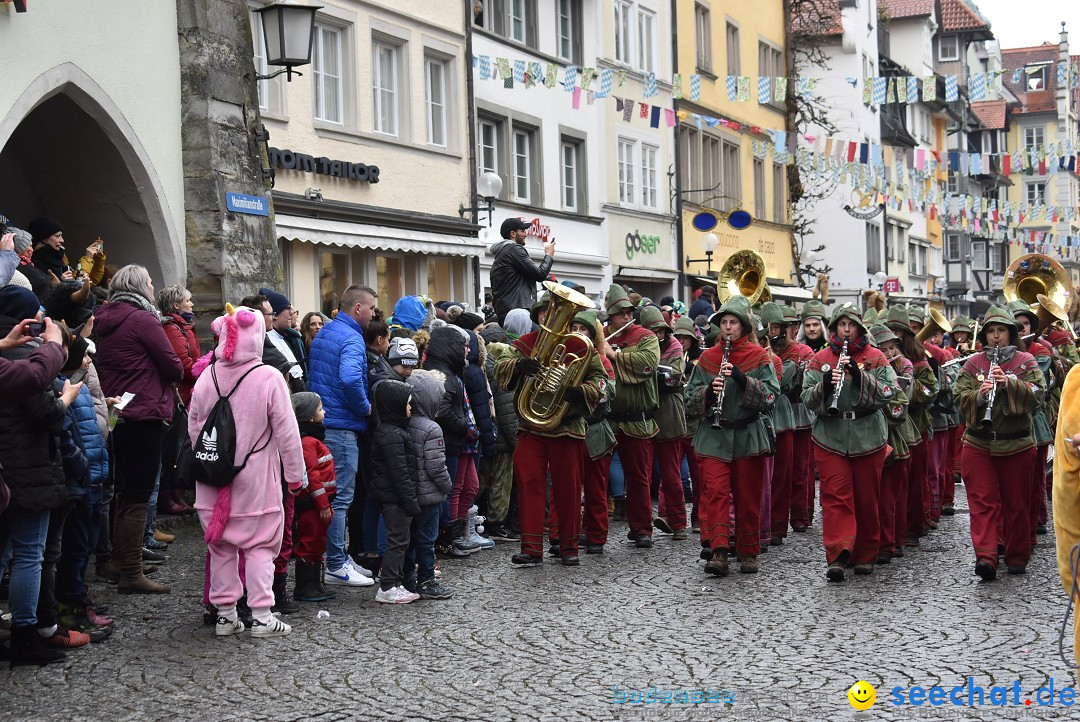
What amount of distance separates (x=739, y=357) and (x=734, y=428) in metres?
0.57

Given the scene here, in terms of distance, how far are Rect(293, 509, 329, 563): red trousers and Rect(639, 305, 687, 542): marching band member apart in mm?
4196

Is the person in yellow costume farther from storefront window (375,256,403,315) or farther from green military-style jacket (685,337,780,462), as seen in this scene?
storefront window (375,256,403,315)

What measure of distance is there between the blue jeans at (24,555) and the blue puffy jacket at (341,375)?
2.85 meters

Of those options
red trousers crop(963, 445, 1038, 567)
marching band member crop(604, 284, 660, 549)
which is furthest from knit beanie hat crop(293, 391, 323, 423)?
red trousers crop(963, 445, 1038, 567)

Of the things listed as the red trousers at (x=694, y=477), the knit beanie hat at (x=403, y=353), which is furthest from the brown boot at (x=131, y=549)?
the red trousers at (x=694, y=477)

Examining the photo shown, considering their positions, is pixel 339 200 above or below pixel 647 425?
above

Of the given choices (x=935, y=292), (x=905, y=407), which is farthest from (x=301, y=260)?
(x=935, y=292)

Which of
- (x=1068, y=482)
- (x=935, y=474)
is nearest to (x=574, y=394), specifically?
(x=935, y=474)

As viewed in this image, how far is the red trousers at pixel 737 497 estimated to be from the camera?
1075 centimetres

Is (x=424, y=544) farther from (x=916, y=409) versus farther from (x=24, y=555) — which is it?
(x=916, y=409)

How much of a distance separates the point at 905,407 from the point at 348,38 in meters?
11.6

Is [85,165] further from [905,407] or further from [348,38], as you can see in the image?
[905,407]

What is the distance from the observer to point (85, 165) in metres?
14.4

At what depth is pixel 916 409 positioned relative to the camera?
41.7 feet
